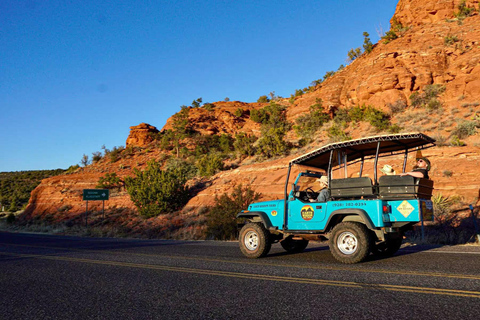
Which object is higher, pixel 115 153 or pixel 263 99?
pixel 263 99

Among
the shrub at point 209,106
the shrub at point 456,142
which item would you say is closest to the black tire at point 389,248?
the shrub at point 456,142

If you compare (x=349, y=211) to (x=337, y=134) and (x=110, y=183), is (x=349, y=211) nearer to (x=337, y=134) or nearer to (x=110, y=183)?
(x=337, y=134)

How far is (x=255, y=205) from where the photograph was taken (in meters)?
9.94

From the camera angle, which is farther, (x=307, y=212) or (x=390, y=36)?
(x=390, y=36)

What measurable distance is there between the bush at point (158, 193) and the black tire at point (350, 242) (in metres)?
25.4

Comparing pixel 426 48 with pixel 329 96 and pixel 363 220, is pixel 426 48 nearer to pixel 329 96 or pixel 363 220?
pixel 329 96

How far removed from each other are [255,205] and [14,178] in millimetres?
95534

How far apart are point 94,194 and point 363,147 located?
3203 centimetres

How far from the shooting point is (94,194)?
119ft

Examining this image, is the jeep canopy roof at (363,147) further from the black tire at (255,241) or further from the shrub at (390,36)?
the shrub at (390,36)

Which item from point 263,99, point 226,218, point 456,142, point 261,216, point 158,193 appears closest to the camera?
point 261,216

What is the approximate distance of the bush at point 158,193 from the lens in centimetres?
3189

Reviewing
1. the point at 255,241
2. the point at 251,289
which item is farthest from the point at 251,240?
the point at 251,289

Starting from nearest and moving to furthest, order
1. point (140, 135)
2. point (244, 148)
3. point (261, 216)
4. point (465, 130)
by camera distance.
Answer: point (261, 216) → point (465, 130) → point (244, 148) → point (140, 135)
